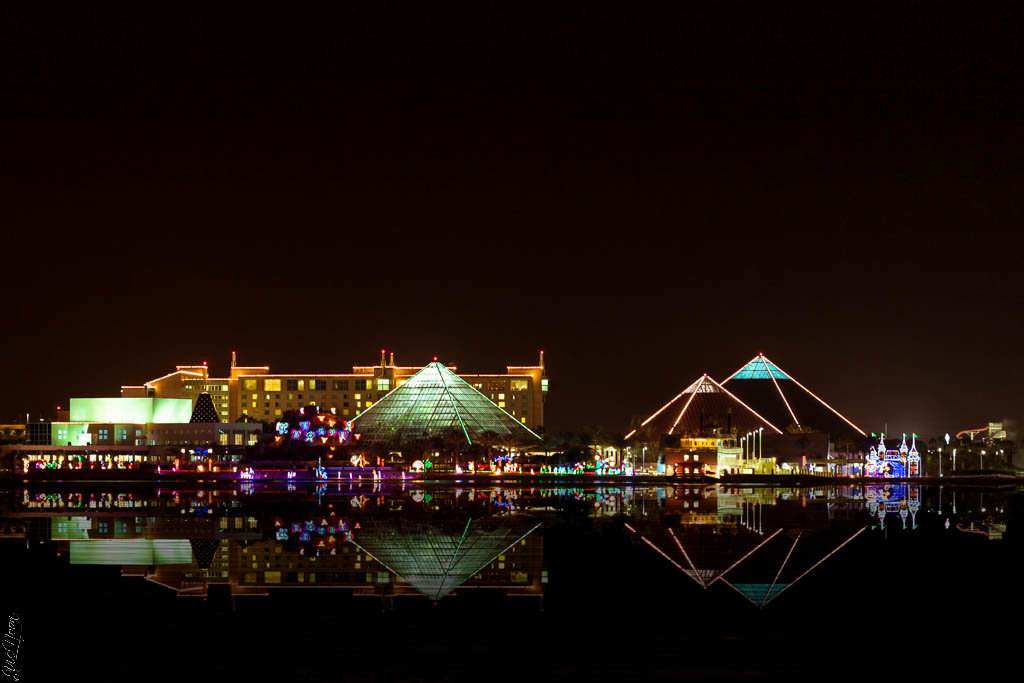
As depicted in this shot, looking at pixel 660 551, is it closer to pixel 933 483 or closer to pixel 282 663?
pixel 282 663

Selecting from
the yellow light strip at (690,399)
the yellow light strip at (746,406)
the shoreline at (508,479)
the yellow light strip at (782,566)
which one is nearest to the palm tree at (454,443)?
the shoreline at (508,479)

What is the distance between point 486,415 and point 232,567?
329 feet

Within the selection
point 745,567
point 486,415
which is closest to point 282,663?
point 745,567

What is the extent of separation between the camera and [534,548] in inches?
1377

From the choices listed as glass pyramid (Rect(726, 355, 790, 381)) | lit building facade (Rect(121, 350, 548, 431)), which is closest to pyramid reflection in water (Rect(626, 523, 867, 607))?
glass pyramid (Rect(726, 355, 790, 381))

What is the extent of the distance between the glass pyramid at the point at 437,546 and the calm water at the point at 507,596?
0.14 meters

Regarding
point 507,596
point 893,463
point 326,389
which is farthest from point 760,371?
point 507,596

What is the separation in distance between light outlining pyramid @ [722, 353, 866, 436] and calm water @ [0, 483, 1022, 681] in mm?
98733

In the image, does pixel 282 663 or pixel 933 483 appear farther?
pixel 933 483

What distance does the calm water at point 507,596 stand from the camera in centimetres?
1888

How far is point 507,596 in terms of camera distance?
25141mm

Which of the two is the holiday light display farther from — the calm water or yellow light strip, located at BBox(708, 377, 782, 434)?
the calm water

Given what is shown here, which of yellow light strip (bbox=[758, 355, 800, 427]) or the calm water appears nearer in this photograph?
the calm water

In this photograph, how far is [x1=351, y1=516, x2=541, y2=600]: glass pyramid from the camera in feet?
91.7
